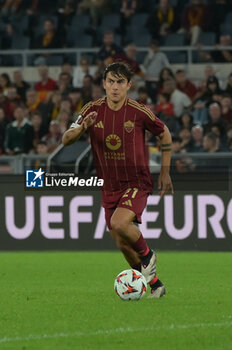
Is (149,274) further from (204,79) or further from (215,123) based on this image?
(204,79)

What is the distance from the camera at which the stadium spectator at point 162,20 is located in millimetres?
21016

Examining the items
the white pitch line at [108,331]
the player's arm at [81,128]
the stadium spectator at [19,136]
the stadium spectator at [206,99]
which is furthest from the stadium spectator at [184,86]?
the white pitch line at [108,331]

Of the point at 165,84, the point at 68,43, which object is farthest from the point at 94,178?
the point at 68,43

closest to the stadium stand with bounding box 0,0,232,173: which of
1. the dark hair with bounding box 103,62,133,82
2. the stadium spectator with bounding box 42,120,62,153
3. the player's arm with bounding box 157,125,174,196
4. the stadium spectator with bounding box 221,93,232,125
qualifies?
the stadium spectator with bounding box 221,93,232,125

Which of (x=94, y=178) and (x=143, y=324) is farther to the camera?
(x=94, y=178)

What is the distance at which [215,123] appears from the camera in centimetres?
1677

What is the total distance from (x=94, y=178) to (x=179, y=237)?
1.56m

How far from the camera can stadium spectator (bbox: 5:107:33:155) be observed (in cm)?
1767

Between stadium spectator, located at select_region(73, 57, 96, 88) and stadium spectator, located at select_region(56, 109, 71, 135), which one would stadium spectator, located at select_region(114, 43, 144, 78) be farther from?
stadium spectator, located at select_region(56, 109, 71, 135)

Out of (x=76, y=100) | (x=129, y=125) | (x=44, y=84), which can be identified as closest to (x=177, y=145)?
(x=76, y=100)

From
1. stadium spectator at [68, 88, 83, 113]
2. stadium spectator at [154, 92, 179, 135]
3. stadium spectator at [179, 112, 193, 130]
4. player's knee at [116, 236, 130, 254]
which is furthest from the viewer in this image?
stadium spectator at [68, 88, 83, 113]

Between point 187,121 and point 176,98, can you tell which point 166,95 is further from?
point 187,121

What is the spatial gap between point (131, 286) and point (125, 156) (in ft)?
3.73

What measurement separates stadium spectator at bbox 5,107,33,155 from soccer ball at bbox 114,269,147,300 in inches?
356
